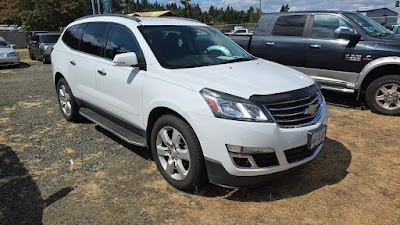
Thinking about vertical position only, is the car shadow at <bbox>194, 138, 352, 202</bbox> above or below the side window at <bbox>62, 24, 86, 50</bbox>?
below

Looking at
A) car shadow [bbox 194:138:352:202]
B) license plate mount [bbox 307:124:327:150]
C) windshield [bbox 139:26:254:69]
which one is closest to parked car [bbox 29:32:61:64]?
Result: windshield [bbox 139:26:254:69]

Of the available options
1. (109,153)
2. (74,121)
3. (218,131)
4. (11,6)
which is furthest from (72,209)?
(11,6)

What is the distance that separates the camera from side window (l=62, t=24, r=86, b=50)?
195 inches

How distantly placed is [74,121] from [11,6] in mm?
41131

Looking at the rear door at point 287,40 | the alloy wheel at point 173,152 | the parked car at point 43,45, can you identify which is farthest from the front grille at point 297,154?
the parked car at point 43,45

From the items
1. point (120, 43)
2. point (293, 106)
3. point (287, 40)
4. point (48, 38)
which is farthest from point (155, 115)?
point (48, 38)

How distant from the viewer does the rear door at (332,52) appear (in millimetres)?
5871

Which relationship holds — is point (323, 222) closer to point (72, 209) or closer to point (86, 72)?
point (72, 209)

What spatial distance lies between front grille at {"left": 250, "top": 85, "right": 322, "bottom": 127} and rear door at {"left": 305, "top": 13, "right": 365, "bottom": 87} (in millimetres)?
3287

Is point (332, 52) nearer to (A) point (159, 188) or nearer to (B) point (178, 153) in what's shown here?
(B) point (178, 153)

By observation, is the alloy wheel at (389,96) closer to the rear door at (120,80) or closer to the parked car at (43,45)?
the rear door at (120,80)

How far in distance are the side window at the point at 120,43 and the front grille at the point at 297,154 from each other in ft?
6.30

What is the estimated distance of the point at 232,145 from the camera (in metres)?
2.66

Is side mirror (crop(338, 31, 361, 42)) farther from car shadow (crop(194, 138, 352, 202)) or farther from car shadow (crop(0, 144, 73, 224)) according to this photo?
car shadow (crop(0, 144, 73, 224))
